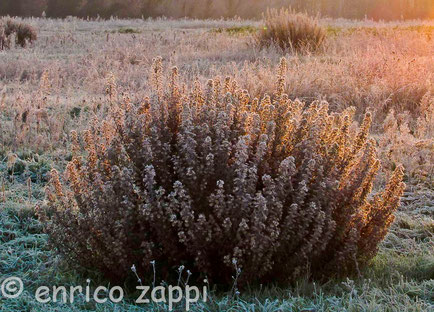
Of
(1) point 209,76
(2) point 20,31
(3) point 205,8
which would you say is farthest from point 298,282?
(3) point 205,8

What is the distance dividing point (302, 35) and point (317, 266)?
35.9 ft

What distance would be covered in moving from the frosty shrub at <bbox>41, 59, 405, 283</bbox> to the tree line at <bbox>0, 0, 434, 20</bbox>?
2005 inches

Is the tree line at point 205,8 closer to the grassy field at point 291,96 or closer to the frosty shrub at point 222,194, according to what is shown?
the grassy field at point 291,96

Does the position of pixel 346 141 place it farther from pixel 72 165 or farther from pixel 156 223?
pixel 72 165

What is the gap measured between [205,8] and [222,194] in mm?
55950

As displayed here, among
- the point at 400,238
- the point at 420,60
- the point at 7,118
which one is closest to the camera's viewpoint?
the point at 400,238

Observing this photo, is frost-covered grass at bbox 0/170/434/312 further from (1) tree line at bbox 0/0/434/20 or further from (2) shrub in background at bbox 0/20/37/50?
(1) tree line at bbox 0/0/434/20

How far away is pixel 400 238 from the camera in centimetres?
394

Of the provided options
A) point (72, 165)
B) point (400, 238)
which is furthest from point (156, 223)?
point (400, 238)

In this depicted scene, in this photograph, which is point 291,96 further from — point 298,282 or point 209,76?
point 298,282

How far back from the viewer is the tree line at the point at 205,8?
174ft

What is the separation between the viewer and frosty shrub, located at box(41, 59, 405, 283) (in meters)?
2.96

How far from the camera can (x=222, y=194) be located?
2.89m

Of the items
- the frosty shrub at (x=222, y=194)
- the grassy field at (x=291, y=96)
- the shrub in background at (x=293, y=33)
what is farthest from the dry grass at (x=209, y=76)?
the frosty shrub at (x=222, y=194)
